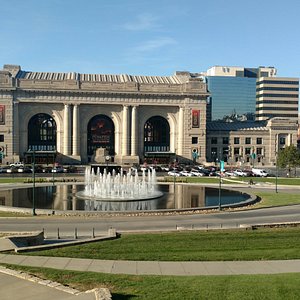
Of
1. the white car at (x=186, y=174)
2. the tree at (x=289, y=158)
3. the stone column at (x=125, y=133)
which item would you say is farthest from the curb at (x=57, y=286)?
the stone column at (x=125, y=133)

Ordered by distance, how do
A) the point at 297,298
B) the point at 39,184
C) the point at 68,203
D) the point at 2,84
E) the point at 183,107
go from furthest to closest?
1. the point at 183,107
2. the point at 2,84
3. the point at 39,184
4. the point at 68,203
5. the point at 297,298

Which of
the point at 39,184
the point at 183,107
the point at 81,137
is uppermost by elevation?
the point at 183,107

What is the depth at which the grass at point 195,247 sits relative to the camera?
19094 mm

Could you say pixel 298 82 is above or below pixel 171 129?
above

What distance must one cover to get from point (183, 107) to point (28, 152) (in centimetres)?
4144

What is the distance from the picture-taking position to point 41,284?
13625 millimetres

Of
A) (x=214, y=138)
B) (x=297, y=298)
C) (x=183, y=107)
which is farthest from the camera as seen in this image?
(x=214, y=138)

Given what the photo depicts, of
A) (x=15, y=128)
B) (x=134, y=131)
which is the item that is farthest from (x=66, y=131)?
(x=134, y=131)

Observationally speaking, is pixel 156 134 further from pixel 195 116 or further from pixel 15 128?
pixel 15 128

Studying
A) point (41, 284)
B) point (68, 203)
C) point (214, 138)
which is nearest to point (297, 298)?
point (41, 284)

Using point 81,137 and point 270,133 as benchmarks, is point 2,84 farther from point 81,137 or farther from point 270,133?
point 270,133

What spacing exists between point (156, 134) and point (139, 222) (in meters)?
84.1

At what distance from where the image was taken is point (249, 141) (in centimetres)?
12025

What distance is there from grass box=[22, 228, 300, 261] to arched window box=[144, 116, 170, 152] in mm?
89945
